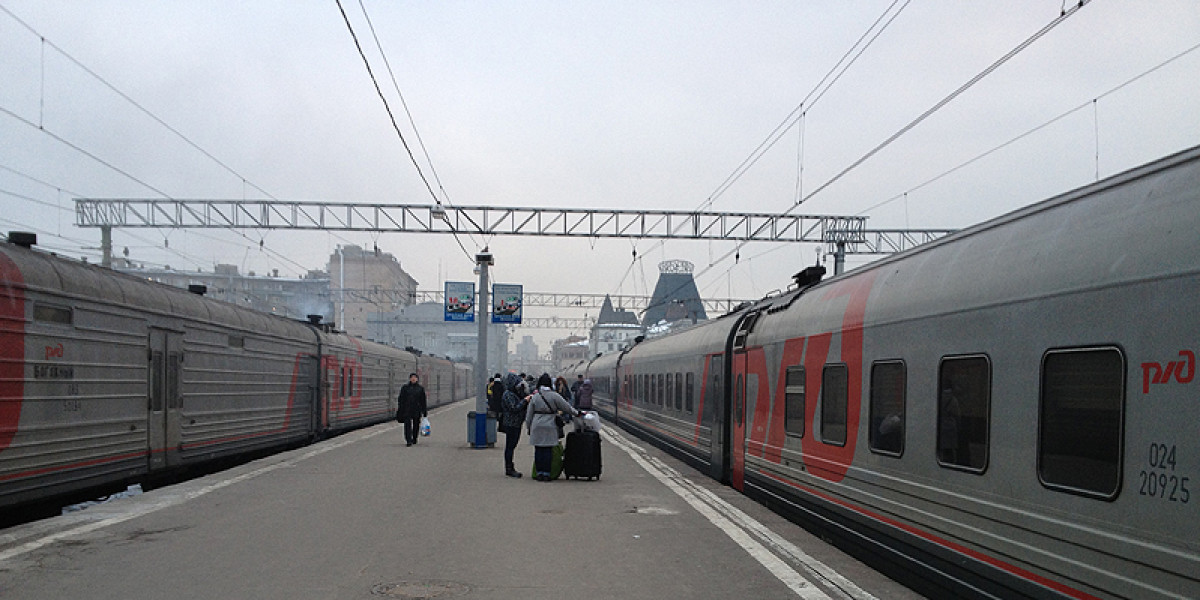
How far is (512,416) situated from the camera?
1570 cm

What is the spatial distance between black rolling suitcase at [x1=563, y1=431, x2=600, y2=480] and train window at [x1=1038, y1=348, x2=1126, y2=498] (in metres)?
10.0

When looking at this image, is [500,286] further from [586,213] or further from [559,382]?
[559,382]

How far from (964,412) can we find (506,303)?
32179 millimetres

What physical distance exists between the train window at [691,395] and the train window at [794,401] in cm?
657

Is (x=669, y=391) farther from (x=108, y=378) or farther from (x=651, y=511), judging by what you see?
(x=108, y=378)

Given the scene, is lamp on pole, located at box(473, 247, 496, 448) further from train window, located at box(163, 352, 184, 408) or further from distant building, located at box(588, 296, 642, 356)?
distant building, located at box(588, 296, 642, 356)

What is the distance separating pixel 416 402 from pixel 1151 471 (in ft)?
59.9

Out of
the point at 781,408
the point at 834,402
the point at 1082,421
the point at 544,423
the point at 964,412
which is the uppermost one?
the point at 1082,421

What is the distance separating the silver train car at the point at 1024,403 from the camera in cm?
454

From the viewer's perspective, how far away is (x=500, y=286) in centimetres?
3819

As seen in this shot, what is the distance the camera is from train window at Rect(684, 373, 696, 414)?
700 inches

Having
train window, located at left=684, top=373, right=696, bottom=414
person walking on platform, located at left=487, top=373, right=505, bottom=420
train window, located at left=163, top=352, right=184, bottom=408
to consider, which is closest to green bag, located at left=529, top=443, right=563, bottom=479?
train window, located at left=684, top=373, right=696, bottom=414

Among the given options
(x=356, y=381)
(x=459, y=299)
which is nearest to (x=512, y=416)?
(x=356, y=381)

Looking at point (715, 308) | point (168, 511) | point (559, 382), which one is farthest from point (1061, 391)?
point (715, 308)
